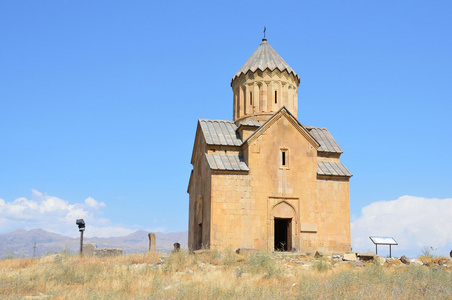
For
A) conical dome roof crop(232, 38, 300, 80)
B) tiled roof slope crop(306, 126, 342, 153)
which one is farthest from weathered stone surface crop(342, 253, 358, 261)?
conical dome roof crop(232, 38, 300, 80)

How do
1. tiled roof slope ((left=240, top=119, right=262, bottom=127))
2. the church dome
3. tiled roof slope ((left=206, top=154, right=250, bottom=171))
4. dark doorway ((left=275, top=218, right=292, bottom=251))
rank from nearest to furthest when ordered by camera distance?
tiled roof slope ((left=206, top=154, right=250, bottom=171)) → dark doorway ((left=275, top=218, right=292, bottom=251)) → tiled roof slope ((left=240, top=119, right=262, bottom=127)) → the church dome

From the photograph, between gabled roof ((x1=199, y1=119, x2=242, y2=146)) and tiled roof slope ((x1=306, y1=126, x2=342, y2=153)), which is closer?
gabled roof ((x1=199, y1=119, x2=242, y2=146))

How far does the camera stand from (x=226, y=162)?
18.2m

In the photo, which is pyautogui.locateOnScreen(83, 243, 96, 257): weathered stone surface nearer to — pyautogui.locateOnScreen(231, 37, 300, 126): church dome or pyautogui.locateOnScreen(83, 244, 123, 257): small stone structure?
pyautogui.locateOnScreen(83, 244, 123, 257): small stone structure

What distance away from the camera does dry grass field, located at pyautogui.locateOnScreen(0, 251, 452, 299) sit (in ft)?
31.6

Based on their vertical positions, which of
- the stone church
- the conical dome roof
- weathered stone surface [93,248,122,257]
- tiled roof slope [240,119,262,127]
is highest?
the conical dome roof

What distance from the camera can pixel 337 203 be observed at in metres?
18.9

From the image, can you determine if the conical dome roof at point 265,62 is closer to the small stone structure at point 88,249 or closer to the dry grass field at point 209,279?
the dry grass field at point 209,279

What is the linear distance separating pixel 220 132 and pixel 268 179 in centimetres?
311

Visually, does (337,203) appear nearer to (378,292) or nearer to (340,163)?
(340,163)

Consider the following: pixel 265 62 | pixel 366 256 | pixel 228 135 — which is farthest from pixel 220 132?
pixel 366 256

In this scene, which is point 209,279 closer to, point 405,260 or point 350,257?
point 350,257

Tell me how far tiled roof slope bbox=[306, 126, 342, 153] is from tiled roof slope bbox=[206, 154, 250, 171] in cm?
382

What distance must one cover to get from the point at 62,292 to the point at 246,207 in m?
8.45
